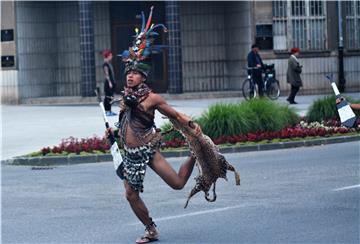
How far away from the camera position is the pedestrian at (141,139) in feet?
33.9

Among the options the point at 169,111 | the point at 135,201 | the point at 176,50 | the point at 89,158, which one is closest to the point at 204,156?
the point at 169,111

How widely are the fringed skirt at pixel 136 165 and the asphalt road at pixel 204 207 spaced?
674 millimetres

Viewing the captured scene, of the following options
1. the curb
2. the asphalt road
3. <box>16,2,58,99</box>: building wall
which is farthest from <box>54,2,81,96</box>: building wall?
the asphalt road

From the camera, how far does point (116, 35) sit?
35.6m

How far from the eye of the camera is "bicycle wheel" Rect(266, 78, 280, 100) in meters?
32.7

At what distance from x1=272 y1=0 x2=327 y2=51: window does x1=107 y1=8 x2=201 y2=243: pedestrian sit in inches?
968

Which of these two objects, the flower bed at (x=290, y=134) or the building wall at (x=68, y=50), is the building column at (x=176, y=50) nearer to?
the building wall at (x=68, y=50)

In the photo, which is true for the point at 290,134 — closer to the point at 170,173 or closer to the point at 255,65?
the point at 170,173

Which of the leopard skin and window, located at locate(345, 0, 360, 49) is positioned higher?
window, located at locate(345, 0, 360, 49)

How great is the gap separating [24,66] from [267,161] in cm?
1864

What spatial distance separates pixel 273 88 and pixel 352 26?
209 inches

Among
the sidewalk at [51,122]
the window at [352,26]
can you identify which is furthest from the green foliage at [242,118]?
the window at [352,26]

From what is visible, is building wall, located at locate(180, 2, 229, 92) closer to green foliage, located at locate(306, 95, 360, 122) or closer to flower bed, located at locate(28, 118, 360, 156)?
green foliage, located at locate(306, 95, 360, 122)

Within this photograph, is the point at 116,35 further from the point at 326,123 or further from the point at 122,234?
the point at 122,234
